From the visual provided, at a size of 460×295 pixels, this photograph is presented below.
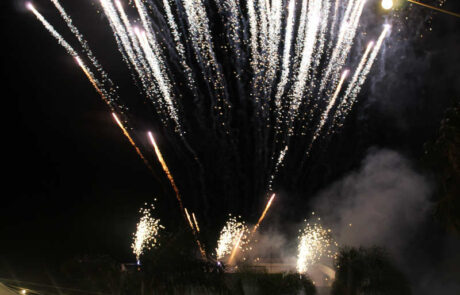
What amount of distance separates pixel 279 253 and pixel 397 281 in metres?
18.4

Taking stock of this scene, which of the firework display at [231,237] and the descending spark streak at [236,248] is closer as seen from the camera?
the firework display at [231,237]

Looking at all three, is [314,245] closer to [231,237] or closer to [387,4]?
[231,237]

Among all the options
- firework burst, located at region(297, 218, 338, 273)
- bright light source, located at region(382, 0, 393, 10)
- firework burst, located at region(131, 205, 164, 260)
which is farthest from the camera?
firework burst, located at region(131, 205, 164, 260)

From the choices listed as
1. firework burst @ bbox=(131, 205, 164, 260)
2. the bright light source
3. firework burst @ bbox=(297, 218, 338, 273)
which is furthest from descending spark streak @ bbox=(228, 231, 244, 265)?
the bright light source

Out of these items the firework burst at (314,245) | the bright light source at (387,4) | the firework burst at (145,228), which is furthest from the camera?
the firework burst at (145,228)

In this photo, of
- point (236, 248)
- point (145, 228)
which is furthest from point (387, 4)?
point (236, 248)

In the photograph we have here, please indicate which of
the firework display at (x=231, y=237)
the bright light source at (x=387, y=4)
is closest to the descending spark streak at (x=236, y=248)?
the firework display at (x=231, y=237)

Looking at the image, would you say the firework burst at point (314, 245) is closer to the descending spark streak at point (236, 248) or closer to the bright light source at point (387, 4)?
the descending spark streak at point (236, 248)

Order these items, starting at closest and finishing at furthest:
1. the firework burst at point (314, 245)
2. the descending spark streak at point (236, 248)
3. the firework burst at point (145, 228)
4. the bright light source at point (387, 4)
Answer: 1. the bright light source at point (387, 4)
2. the firework burst at point (314, 245)
3. the firework burst at point (145, 228)
4. the descending spark streak at point (236, 248)

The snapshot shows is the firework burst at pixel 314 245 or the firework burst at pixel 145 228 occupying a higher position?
the firework burst at pixel 145 228

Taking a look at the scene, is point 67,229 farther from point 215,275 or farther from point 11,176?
point 215,275

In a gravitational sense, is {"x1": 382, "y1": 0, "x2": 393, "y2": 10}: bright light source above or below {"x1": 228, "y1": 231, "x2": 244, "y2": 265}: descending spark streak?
above

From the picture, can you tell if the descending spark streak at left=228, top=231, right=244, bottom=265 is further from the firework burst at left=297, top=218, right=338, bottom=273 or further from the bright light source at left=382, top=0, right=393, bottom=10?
the bright light source at left=382, top=0, right=393, bottom=10

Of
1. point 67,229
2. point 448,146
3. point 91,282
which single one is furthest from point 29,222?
point 448,146
